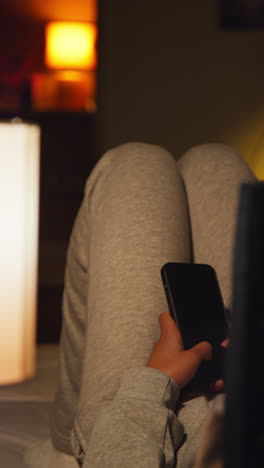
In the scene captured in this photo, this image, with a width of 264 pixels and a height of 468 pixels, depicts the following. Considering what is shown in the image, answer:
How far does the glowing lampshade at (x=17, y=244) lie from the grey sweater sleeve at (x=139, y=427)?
392mm

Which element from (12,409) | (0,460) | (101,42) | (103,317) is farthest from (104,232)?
(101,42)

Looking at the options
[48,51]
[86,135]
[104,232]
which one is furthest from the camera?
[48,51]

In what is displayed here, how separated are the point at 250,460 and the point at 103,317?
0.51 m

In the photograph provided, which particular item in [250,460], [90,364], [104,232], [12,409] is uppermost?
[250,460]

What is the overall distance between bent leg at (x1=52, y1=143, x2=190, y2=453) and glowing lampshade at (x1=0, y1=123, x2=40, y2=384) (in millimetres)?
61

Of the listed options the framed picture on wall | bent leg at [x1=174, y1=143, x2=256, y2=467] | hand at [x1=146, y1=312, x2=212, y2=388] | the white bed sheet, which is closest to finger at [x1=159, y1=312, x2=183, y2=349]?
hand at [x1=146, y1=312, x2=212, y2=388]

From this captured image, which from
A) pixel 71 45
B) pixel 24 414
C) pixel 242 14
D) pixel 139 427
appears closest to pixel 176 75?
pixel 242 14

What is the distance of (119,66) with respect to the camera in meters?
2.82

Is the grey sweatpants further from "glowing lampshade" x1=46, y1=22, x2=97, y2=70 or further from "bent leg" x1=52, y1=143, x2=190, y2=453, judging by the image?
"glowing lampshade" x1=46, y1=22, x2=97, y2=70

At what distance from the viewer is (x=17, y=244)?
100 centimetres

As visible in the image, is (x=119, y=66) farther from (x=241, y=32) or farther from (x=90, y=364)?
(x=90, y=364)

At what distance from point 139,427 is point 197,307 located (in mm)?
225

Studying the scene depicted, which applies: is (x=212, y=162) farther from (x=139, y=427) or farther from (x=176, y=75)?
(x=176, y=75)

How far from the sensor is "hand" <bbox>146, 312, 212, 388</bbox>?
69 cm
